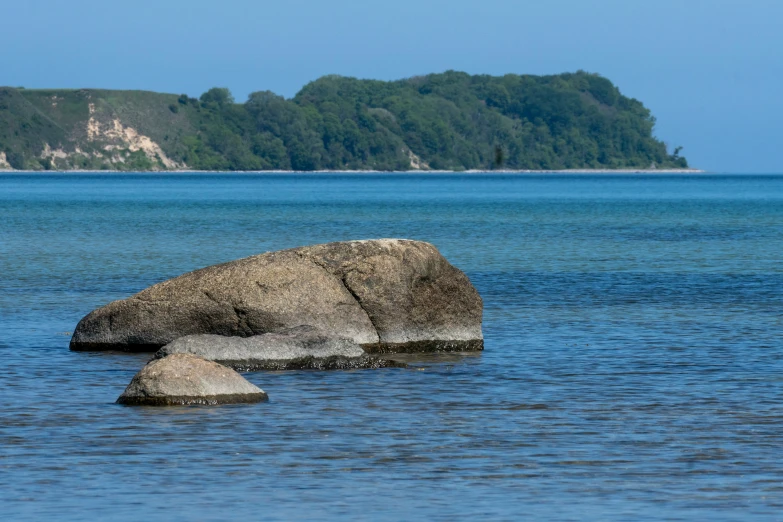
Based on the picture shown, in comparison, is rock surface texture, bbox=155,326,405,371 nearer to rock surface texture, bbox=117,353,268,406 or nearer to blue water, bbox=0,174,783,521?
blue water, bbox=0,174,783,521

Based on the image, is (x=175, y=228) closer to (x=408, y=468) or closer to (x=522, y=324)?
(x=522, y=324)

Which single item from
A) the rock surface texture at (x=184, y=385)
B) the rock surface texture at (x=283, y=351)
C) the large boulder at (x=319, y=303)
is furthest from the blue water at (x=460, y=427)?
the large boulder at (x=319, y=303)

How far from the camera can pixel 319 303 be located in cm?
2083

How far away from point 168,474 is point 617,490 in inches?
154

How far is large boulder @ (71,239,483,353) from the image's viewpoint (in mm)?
20781

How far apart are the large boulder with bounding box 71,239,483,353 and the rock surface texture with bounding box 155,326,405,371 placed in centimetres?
82

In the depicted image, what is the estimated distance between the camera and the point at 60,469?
41.6 ft

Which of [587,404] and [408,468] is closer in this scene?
[408,468]

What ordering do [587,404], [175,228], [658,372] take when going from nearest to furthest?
[587,404] < [658,372] < [175,228]

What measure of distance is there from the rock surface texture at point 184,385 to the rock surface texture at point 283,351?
8.81 ft

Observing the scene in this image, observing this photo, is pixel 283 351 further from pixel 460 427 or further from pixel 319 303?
pixel 460 427

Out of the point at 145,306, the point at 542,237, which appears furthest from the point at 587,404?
the point at 542,237

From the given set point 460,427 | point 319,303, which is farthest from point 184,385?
point 319,303

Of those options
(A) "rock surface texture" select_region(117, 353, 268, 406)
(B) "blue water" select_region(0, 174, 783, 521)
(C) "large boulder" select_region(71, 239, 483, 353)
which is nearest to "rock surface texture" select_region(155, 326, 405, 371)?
(B) "blue water" select_region(0, 174, 783, 521)
